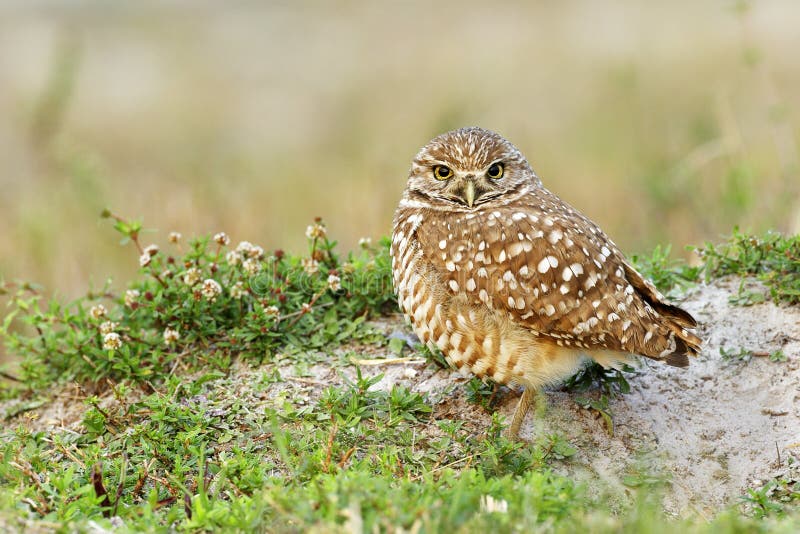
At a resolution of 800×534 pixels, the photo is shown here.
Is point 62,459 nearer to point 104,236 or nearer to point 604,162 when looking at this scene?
point 104,236

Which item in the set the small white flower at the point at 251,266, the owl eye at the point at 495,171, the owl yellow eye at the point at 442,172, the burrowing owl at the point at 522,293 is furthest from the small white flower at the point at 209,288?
the owl eye at the point at 495,171

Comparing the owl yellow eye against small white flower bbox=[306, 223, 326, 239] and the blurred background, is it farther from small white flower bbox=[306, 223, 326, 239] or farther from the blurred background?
the blurred background

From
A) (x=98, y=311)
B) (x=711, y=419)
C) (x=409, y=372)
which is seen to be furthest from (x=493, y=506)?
(x=98, y=311)

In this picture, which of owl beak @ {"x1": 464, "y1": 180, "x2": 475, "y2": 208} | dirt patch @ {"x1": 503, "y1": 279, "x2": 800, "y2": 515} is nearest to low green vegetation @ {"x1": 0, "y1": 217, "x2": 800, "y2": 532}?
dirt patch @ {"x1": 503, "y1": 279, "x2": 800, "y2": 515}

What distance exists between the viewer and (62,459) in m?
3.89

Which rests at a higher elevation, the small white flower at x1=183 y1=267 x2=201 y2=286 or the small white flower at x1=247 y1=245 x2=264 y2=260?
the small white flower at x1=247 y1=245 x2=264 y2=260

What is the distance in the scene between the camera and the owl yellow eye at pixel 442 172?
14.1 feet

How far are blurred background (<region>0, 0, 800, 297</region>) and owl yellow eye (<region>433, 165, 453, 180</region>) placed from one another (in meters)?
2.34

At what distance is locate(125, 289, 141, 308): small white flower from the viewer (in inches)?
178

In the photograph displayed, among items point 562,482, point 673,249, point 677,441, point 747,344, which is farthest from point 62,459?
point 673,249

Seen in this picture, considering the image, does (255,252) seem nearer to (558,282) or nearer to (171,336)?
(171,336)

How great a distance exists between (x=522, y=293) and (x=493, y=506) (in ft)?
4.05

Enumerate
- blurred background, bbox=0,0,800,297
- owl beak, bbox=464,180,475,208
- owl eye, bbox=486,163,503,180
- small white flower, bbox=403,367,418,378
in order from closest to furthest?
owl beak, bbox=464,180,475,208 < owl eye, bbox=486,163,503,180 < small white flower, bbox=403,367,418,378 < blurred background, bbox=0,0,800,297

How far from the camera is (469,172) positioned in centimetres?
420
